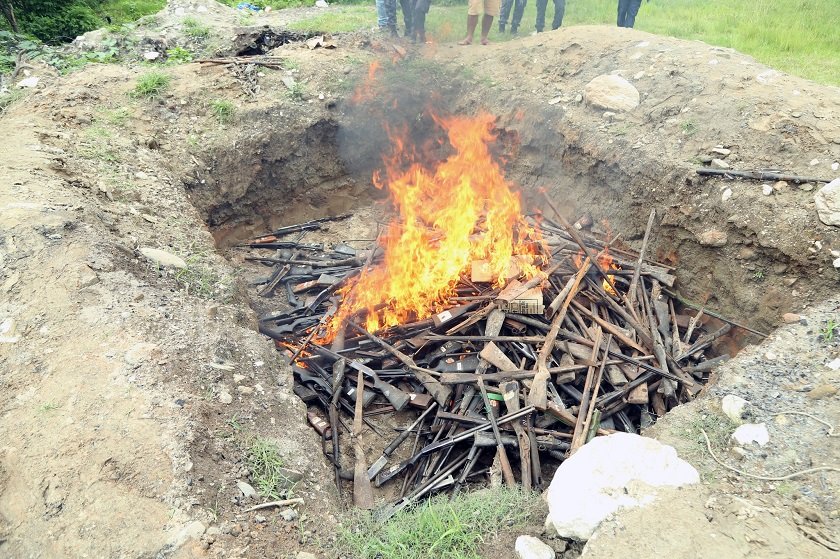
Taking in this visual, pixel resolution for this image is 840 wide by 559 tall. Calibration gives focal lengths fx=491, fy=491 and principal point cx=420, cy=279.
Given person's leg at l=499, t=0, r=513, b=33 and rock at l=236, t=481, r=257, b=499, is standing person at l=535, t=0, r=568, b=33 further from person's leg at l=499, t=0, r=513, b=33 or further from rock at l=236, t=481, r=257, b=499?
rock at l=236, t=481, r=257, b=499

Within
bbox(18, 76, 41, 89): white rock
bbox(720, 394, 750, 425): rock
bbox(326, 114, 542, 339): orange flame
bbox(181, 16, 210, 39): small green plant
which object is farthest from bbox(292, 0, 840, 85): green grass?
bbox(720, 394, 750, 425): rock

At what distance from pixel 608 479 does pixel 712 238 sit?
4.13 m

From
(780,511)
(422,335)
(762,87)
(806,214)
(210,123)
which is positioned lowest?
(422,335)

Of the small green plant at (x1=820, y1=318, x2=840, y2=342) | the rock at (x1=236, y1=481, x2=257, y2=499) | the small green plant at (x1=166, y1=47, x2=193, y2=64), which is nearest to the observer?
the rock at (x1=236, y1=481, x2=257, y2=499)

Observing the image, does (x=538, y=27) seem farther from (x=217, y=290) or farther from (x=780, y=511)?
(x=780, y=511)

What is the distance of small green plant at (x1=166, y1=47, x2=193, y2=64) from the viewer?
9.04m

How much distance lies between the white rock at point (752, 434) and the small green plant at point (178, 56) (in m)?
9.90

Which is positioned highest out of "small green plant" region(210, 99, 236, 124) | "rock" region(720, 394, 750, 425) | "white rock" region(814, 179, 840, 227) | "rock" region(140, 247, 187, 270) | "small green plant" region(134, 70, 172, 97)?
"small green plant" region(134, 70, 172, 97)

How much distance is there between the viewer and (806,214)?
17.7 feet

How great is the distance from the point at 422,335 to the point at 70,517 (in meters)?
3.74

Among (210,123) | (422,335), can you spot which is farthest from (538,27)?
(422,335)

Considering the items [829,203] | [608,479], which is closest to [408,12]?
[829,203]

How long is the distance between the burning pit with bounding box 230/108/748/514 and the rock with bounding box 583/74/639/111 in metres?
1.81

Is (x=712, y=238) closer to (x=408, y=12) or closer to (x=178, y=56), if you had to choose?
(x=408, y=12)
